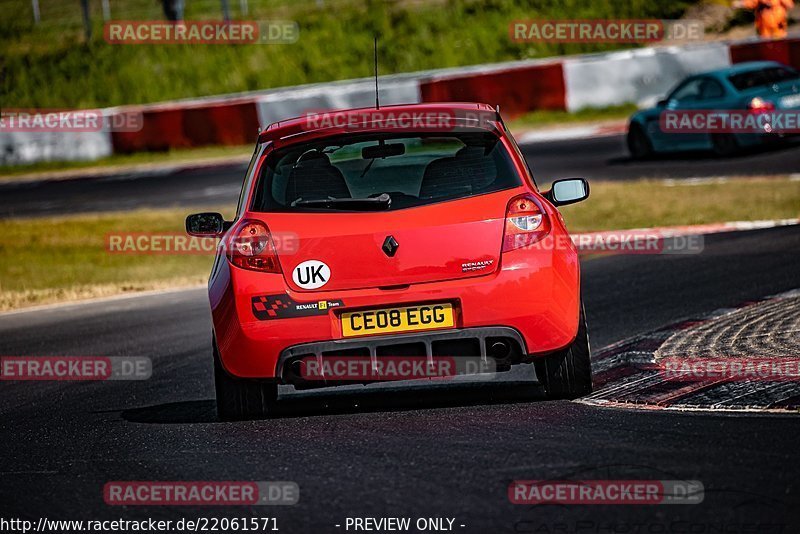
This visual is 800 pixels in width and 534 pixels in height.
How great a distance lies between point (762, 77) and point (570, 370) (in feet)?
50.5

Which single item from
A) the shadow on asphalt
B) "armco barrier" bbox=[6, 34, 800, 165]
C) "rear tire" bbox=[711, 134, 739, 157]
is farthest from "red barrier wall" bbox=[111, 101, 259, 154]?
the shadow on asphalt

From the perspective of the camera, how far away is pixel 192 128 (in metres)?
32.3

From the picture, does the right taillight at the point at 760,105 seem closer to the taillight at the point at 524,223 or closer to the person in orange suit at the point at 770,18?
the person in orange suit at the point at 770,18

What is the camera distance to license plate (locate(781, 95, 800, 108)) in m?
20.5

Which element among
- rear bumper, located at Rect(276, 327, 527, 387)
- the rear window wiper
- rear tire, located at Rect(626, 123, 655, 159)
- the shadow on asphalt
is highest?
the rear window wiper

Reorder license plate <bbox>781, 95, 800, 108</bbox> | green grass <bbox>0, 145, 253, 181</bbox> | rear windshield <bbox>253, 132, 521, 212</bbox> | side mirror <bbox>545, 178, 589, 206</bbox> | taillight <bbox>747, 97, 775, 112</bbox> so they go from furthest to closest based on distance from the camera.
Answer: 1. green grass <bbox>0, 145, 253, 181</bbox>
2. taillight <bbox>747, 97, 775, 112</bbox>
3. license plate <bbox>781, 95, 800, 108</bbox>
4. side mirror <bbox>545, 178, 589, 206</bbox>
5. rear windshield <bbox>253, 132, 521, 212</bbox>

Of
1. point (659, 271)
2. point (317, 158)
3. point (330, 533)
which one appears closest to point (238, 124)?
point (659, 271)

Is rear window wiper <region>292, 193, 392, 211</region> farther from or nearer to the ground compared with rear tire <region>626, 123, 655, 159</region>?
farther from the ground

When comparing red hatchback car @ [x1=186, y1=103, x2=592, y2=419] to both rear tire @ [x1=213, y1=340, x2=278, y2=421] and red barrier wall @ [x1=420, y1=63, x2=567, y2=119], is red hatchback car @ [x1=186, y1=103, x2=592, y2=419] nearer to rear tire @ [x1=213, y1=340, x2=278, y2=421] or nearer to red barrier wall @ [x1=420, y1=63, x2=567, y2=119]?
rear tire @ [x1=213, y1=340, x2=278, y2=421]

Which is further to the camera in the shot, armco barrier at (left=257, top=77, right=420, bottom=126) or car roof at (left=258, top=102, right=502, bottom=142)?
armco barrier at (left=257, top=77, right=420, bottom=126)

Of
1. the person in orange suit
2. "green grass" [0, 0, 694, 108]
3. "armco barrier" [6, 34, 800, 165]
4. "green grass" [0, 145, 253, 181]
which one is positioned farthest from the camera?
"green grass" [0, 0, 694, 108]

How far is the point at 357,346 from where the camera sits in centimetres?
664

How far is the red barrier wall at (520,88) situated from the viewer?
30359 mm

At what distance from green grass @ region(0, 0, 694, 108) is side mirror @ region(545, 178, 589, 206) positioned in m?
31.9
